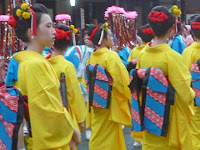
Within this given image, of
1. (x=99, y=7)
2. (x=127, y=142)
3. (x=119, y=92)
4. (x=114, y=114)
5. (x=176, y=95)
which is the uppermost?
(x=99, y=7)

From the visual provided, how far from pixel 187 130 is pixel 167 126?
21 centimetres

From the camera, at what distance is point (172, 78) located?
3.42 m

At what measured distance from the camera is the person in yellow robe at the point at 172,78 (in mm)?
3402

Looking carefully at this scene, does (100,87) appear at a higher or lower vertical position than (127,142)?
higher

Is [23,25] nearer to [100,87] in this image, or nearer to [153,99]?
[153,99]

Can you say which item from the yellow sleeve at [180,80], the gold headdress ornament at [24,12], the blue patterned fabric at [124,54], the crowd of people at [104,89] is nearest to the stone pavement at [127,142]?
the crowd of people at [104,89]

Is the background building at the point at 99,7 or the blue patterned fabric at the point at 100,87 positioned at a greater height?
the background building at the point at 99,7

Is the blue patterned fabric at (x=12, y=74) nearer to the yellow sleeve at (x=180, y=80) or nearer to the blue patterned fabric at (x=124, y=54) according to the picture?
the yellow sleeve at (x=180, y=80)

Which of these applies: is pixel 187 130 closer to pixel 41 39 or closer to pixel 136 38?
pixel 41 39

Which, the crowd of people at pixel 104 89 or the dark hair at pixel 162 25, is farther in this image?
the dark hair at pixel 162 25

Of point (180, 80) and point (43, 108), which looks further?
point (180, 80)

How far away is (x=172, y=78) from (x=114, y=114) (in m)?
1.51

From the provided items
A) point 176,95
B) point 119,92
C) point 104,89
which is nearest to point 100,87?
point 104,89

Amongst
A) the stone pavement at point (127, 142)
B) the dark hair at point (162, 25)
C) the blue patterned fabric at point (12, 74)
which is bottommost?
the stone pavement at point (127, 142)
